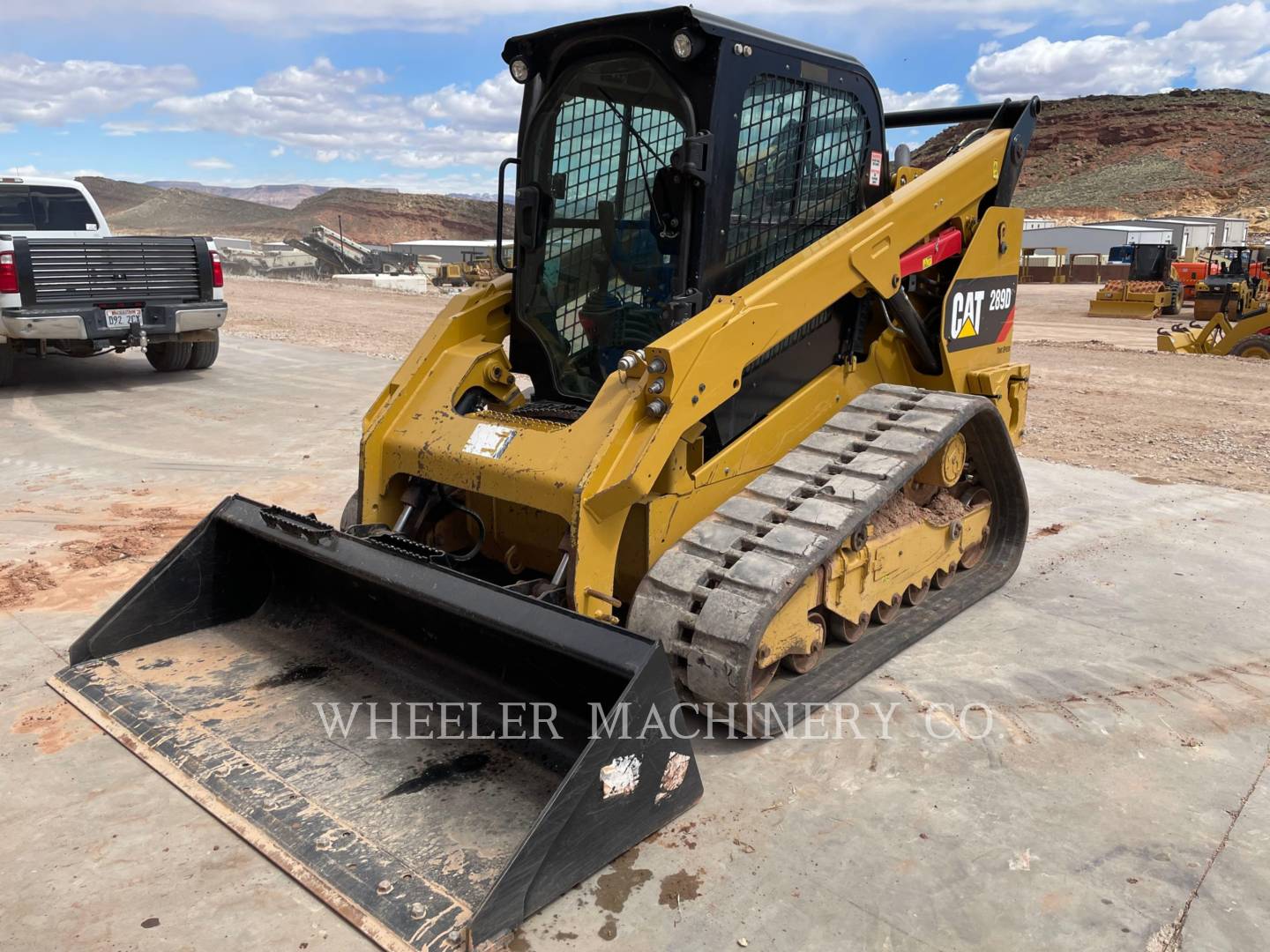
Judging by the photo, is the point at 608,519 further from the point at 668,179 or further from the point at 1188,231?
the point at 1188,231

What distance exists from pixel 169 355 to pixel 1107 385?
11392mm

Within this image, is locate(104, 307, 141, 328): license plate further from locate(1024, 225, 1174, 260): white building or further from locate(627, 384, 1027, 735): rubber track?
locate(1024, 225, 1174, 260): white building

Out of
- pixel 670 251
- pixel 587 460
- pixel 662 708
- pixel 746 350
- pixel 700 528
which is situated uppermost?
pixel 670 251

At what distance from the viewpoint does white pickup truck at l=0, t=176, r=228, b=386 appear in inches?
377

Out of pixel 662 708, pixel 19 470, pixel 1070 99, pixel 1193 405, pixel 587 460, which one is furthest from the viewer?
pixel 1070 99

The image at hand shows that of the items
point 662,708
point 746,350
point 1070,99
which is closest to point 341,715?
point 662,708

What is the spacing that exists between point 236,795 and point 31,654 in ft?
5.52

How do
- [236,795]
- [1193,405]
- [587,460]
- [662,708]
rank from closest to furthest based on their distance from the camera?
[662,708] < [236,795] < [587,460] < [1193,405]

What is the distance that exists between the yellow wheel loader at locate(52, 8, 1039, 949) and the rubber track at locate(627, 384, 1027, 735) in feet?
0.05

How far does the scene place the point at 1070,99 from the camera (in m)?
82.6

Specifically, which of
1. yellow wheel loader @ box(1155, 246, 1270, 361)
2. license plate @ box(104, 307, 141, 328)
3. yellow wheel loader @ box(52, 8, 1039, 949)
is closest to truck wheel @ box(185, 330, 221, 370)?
license plate @ box(104, 307, 141, 328)

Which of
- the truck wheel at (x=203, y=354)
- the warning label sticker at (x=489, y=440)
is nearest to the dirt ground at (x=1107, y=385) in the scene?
the truck wheel at (x=203, y=354)

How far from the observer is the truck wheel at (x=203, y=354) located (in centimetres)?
1162

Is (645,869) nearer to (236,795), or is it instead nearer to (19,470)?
(236,795)
